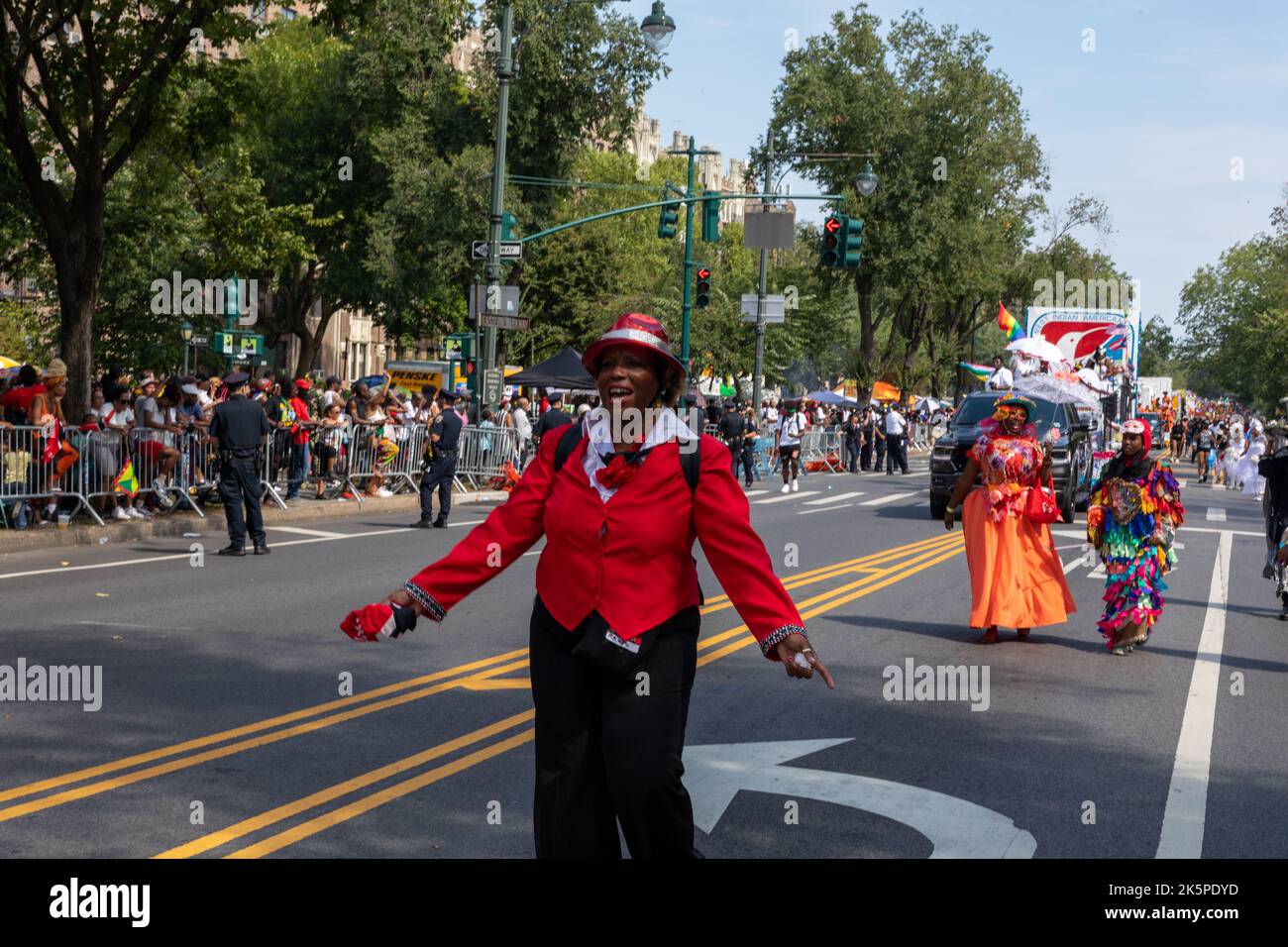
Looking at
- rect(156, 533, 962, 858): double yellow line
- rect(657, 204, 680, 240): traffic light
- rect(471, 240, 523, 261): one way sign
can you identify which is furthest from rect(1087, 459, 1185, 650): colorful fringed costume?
rect(657, 204, 680, 240): traffic light

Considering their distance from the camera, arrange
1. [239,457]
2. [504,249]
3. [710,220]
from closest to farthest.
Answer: [239,457], [504,249], [710,220]

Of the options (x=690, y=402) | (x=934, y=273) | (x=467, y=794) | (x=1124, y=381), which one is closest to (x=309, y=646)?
(x=467, y=794)

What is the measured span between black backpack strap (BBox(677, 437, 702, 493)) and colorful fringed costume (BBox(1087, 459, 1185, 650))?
706 cm

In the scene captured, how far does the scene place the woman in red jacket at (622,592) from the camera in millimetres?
4262

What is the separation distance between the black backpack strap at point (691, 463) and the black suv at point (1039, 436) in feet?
→ 64.2

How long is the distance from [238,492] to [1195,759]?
10.8 meters

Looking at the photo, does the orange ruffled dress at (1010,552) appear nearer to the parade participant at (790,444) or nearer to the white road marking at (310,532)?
the white road marking at (310,532)

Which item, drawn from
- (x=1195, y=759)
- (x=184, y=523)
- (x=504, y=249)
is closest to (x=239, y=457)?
(x=184, y=523)

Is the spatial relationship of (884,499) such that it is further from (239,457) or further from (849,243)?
(239,457)

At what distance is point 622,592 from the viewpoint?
432 cm

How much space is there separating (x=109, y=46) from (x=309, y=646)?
42.4 ft

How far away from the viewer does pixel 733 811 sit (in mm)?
6180

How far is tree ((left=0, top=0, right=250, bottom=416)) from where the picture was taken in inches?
747

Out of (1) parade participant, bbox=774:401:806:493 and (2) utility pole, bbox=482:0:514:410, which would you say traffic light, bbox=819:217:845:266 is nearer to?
(1) parade participant, bbox=774:401:806:493
